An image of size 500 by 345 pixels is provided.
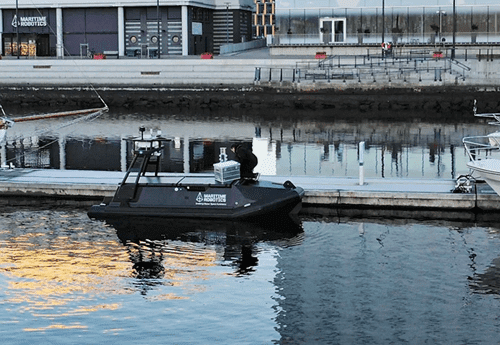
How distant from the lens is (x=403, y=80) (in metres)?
70.9

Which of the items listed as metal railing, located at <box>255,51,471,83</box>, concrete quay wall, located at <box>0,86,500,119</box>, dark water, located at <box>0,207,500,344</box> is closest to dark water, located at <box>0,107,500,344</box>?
dark water, located at <box>0,207,500,344</box>

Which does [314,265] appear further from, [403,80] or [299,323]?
[403,80]

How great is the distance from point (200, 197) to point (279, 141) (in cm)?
2506

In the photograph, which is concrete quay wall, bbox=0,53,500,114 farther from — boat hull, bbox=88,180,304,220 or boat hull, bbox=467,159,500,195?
boat hull, bbox=88,180,304,220

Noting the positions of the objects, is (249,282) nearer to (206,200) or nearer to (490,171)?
(206,200)

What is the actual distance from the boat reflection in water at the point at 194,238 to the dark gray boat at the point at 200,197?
0.92 ft

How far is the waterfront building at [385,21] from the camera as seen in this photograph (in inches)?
3403

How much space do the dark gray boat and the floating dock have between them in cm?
186

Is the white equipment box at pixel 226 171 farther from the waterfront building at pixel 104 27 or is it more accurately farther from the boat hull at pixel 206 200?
the waterfront building at pixel 104 27

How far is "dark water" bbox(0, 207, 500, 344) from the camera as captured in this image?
18.3m

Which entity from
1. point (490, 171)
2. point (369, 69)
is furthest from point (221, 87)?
point (490, 171)

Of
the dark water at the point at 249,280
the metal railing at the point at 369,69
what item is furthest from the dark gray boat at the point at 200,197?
the metal railing at the point at 369,69

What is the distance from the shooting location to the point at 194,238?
2609cm

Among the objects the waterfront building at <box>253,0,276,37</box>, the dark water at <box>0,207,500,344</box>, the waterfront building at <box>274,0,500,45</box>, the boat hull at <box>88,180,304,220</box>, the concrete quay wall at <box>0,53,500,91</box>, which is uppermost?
the waterfront building at <box>253,0,276,37</box>
